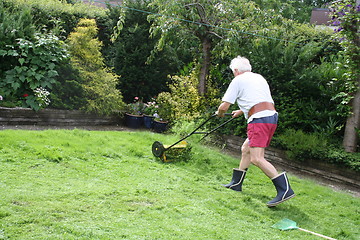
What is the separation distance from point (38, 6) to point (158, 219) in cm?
793

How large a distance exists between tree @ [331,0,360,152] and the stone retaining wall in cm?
541

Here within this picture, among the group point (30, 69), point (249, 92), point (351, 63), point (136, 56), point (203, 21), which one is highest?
point (203, 21)

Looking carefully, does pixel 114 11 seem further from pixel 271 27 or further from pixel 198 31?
pixel 271 27

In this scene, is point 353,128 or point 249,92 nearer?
point 249,92

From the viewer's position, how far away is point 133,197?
4359 mm

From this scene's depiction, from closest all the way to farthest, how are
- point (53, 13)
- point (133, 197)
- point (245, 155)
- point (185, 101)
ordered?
point (133, 197) < point (245, 155) < point (185, 101) < point (53, 13)

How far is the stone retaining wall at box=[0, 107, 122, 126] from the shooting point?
794cm

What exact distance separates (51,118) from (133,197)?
16.0ft

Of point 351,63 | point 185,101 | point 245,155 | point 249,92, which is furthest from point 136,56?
point 249,92

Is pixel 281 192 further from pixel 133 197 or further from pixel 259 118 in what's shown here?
pixel 133 197

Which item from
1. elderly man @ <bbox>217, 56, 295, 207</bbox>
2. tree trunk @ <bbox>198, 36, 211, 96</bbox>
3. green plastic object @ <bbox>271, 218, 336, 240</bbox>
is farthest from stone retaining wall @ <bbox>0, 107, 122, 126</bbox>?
green plastic object @ <bbox>271, 218, 336, 240</bbox>

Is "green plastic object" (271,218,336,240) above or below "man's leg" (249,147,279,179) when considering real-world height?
below

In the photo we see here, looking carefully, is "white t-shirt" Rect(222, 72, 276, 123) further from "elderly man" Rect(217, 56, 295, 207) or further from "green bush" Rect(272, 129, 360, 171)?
"green bush" Rect(272, 129, 360, 171)

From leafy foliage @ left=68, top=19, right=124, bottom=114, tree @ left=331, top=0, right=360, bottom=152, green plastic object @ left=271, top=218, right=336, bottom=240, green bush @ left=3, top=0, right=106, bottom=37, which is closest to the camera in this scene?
green plastic object @ left=271, top=218, right=336, bottom=240
